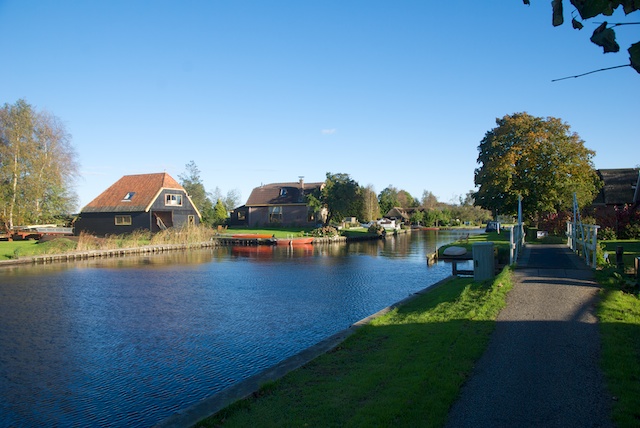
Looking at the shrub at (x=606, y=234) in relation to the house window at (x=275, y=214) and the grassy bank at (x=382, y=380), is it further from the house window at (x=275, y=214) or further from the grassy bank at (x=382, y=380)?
the house window at (x=275, y=214)

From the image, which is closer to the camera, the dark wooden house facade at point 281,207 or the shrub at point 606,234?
the shrub at point 606,234

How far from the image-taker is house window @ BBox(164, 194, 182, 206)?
5322 centimetres

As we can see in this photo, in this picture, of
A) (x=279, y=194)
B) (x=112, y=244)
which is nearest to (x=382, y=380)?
(x=112, y=244)

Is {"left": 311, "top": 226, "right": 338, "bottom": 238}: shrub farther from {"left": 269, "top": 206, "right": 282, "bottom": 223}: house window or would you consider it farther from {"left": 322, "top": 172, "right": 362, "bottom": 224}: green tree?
{"left": 269, "top": 206, "right": 282, "bottom": 223}: house window

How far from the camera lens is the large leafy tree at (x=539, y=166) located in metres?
Result: 33.0

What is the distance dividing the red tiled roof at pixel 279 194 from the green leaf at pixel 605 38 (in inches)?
2684

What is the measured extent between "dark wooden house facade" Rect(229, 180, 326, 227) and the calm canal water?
41862 mm

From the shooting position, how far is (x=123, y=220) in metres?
51.7

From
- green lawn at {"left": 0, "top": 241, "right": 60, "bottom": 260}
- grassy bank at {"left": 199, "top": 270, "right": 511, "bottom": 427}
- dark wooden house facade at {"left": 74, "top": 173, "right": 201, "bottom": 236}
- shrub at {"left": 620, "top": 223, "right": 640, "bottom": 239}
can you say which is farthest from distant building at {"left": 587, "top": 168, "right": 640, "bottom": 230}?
green lawn at {"left": 0, "top": 241, "right": 60, "bottom": 260}

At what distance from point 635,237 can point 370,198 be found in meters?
55.4

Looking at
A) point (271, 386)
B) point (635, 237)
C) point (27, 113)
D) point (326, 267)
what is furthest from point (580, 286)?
point (27, 113)

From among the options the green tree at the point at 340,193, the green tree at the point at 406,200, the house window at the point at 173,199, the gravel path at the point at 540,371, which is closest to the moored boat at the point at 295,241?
the green tree at the point at 340,193

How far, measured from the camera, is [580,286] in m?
12.7

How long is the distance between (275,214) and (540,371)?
220 ft
